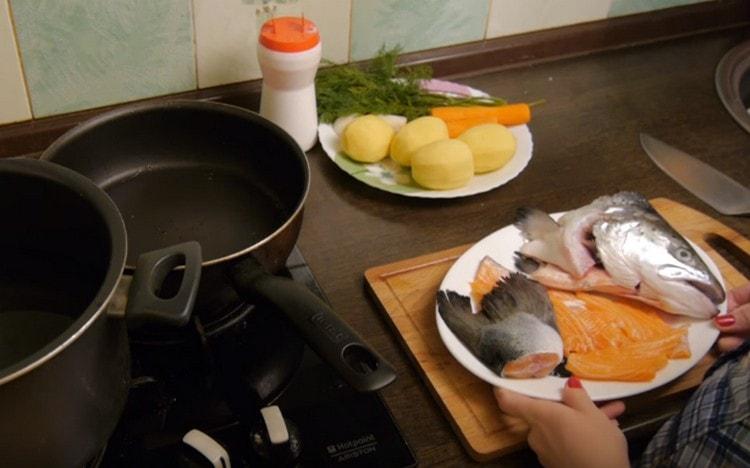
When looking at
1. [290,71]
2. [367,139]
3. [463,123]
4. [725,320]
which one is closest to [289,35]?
[290,71]

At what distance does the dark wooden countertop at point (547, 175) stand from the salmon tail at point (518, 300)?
0.36ft

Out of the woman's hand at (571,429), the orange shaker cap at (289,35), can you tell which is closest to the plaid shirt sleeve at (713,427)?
→ the woman's hand at (571,429)

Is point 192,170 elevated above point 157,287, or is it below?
below

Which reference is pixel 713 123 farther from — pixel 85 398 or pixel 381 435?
pixel 85 398

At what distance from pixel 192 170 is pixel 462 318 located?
1.18ft

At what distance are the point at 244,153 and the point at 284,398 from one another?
1.00ft

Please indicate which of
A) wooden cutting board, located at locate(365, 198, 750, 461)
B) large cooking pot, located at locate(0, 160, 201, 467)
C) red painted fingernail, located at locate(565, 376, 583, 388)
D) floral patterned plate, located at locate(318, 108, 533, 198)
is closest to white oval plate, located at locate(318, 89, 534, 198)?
floral patterned plate, located at locate(318, 108, 533, 198)

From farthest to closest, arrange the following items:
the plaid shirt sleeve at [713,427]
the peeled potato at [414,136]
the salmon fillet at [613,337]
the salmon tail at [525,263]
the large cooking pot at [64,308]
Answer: the peeled potato at [414,136]
the salmon tail at [525,263]
the salmon fillet at [613,337]
the plaid shirt sleeve at [713,427]
the large cooking pot at [64,308]

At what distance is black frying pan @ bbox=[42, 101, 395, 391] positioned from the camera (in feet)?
2.67

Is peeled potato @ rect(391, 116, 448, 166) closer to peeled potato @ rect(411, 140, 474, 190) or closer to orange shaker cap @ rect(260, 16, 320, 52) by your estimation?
peeled potato @ rect(411, 140, 474, 190)

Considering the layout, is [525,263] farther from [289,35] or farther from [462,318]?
[289,35]

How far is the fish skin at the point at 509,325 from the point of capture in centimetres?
76

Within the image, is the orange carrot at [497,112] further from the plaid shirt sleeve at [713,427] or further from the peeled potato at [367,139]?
the plaid shirt sleeve at [713,427]

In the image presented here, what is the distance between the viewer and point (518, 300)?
2.72 ft
